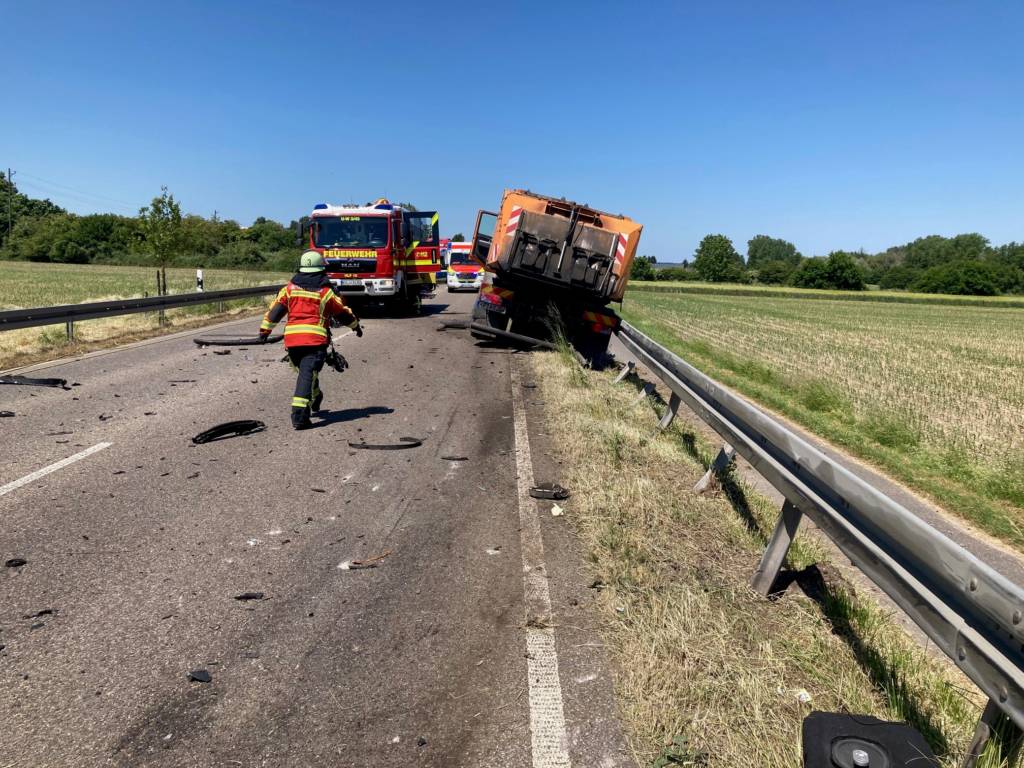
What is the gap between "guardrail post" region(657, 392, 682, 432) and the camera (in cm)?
849

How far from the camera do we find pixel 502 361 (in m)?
14.9

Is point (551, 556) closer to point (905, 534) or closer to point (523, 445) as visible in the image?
point (905, 534)

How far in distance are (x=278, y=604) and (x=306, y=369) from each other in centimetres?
455

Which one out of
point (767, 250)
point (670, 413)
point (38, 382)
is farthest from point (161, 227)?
point (767, 250)

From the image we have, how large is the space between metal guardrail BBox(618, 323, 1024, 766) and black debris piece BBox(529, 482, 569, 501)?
1688mm

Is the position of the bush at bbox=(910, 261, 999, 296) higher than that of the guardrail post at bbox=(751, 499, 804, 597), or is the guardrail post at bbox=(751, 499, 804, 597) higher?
the bush at bbox=(910, 261, 999, 296)

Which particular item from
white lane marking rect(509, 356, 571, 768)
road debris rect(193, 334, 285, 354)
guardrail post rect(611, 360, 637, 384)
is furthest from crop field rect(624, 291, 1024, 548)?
road debris rect(193, 334, 285, 354)

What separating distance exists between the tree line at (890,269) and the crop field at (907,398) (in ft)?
161

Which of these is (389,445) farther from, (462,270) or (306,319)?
(462,270)

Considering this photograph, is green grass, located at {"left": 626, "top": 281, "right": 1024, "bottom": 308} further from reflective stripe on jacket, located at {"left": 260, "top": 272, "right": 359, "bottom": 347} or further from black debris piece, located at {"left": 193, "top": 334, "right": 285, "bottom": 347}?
reflective stripe on jacket, located at {"left": 260, "top": 272, "right": 359, "bottom": 347}

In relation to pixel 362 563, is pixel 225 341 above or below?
below

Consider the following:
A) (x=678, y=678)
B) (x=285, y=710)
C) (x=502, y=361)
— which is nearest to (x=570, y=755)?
(x=678, y=678)

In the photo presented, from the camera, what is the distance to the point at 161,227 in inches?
836

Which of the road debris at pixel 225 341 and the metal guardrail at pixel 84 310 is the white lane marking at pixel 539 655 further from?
the road debris at pixel 225 341
